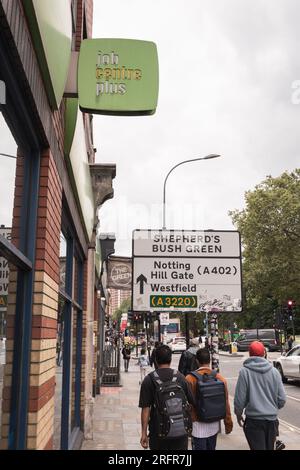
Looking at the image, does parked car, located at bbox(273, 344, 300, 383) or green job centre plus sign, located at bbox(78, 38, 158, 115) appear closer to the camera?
green job centre plus sign, located at bbox(78, 38, 158, 115)

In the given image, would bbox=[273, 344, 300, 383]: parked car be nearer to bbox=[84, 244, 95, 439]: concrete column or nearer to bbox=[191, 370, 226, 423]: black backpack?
bbox=[84, 244, 95, 439]: concrete column

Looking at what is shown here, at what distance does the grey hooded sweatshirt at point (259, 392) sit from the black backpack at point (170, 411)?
3.99 feet

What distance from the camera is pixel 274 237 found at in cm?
3691

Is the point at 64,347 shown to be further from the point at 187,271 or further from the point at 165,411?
the point at 165,411

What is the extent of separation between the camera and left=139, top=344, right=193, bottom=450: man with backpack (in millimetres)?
4258

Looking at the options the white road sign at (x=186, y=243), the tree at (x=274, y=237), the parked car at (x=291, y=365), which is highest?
the tree at (x=274, y=237)

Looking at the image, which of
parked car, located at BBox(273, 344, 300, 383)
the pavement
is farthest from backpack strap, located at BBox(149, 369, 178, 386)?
parked car, located at BBox(273, 344, 300, 383)

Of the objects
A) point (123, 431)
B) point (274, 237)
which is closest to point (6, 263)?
point (123, 431)

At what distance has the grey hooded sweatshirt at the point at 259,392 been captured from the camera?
529 cm

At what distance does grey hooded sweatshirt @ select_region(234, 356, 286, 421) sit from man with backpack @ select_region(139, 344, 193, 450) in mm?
1144

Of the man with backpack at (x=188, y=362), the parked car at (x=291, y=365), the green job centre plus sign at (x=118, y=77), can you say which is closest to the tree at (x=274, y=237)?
the parked car at (x=291, y=365)

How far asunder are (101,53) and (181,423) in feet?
11.0

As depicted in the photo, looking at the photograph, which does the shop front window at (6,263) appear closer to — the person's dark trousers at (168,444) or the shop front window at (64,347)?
the person's dark trousers at (168,444)
